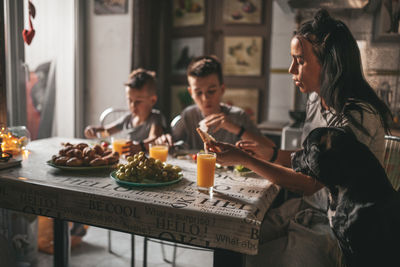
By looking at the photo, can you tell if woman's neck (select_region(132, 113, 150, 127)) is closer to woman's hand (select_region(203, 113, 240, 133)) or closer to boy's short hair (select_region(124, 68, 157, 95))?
boy's short hair (select_region(124, 68, 157, 95))

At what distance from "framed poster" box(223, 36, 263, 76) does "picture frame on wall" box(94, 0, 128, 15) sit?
1158mm

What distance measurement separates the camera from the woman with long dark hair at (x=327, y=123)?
4.26ft

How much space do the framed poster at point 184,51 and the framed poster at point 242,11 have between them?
405mm

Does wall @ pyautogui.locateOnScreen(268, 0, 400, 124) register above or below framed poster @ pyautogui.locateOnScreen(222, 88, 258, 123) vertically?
above

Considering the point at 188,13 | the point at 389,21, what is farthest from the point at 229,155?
the point at 188,13

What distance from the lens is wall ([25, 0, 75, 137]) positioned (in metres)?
2.91

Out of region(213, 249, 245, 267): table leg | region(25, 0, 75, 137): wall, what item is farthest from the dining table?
region(25, 0, 75, 137): wall

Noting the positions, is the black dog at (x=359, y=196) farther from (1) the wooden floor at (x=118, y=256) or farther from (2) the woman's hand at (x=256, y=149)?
(1) the wooden floor at (x=118, y=256)

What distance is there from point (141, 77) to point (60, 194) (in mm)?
1353

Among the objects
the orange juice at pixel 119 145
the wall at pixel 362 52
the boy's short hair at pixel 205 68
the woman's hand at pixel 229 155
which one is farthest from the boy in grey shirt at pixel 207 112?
the wall at pixel 362 52

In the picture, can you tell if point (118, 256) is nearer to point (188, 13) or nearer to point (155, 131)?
point (155, 131)

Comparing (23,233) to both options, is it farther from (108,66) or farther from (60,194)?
(108,66)

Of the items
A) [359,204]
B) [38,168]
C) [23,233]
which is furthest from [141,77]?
[359,204]

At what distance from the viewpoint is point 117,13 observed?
3670 mm
